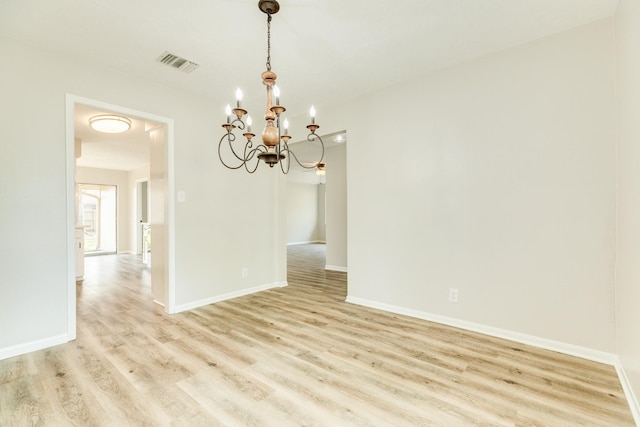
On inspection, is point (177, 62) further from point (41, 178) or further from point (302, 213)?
point (302, 213)

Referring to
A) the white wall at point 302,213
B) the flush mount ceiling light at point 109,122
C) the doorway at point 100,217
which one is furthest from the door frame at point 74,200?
the white wall at point 302,213

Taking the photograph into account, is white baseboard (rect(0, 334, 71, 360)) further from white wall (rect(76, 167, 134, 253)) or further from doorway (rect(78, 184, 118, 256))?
doorway (rect(78, 184, 118, 256))

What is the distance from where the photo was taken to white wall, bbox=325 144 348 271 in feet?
19.2

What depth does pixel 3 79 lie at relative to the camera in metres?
2.30

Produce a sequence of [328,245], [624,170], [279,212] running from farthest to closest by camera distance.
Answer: [328,245] → [279,212] → [624,170]

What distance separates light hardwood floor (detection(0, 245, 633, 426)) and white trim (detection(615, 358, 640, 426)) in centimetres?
3

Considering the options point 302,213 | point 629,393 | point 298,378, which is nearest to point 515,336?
point 629,393

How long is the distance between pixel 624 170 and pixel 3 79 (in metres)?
4.59

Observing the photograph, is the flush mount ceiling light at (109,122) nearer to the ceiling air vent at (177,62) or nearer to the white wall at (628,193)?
the ceiling air vent at (177,62)

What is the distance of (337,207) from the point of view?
6.02 m

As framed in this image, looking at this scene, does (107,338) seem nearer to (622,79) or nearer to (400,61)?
(400,61)

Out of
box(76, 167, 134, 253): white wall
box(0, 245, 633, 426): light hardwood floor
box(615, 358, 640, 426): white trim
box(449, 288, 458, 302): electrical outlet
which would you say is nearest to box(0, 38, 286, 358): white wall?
box(0, 245, 633, 426): light hardwood floor

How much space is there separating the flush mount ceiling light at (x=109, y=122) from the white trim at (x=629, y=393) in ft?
18.0

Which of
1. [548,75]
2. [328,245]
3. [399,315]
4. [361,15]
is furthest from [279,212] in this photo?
[548,75]
